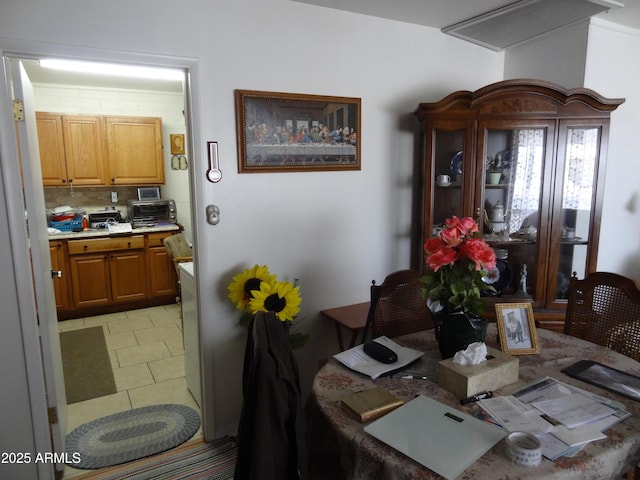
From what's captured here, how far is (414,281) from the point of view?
215 centimetres

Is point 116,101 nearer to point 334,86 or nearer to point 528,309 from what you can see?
point 334,86

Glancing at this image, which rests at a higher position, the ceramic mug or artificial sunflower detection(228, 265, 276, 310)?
the ceramic mug

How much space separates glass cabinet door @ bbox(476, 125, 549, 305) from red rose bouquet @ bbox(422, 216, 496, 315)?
1279 millimetres

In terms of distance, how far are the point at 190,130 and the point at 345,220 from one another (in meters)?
1.06

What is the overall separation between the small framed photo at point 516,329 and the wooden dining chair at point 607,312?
0.50 meters

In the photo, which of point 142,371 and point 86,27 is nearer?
point 86,27

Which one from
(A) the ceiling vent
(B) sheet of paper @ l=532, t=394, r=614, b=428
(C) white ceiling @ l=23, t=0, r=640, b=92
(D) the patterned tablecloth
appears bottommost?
(D) the patterned tablecloth

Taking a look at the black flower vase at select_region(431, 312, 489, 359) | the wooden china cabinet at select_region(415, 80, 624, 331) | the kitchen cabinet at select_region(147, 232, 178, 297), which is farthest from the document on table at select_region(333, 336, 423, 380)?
the kitchen cabinet at select_region(147, 232, 178, 297)

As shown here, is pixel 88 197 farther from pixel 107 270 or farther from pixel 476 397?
pixel 476 397

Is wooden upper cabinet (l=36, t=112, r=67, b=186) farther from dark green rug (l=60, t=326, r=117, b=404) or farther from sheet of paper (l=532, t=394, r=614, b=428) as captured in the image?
sheet of paper (l=532, t=394, r=614, b=428)

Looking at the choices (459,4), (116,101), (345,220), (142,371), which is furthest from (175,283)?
(459,4)

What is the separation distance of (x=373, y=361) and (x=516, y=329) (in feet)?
1.89

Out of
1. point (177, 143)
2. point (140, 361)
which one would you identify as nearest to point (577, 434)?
point (140, 361)

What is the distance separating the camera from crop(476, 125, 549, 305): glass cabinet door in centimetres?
263
